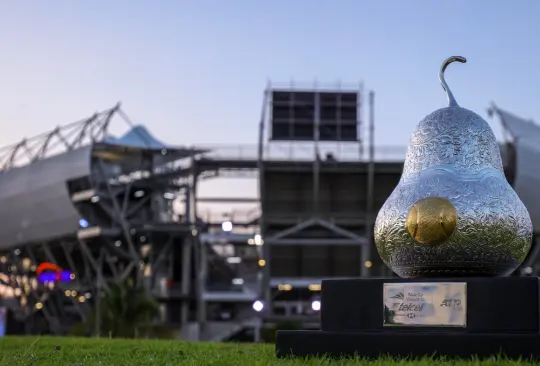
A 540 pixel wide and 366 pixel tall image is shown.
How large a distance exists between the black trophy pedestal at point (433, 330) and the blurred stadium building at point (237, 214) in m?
43.7

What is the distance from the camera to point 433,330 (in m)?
11.0

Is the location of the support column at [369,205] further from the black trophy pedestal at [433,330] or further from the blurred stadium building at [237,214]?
the black trophy pedestal at [433,330]

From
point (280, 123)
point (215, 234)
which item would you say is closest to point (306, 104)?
point (280, 123)

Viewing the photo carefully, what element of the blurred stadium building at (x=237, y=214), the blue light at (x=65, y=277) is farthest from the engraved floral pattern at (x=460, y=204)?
the blue light at (x=65, y=277)

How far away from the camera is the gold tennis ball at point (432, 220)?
1112 centimetres

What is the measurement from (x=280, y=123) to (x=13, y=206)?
2620 cm

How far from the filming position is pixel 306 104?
58219mm

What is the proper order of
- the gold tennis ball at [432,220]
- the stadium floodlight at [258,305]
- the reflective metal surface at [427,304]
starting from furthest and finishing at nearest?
the stadium floodlight at [258,305] < the gold tennis ball at [432,220] < the reflective metal surface at [427,304]

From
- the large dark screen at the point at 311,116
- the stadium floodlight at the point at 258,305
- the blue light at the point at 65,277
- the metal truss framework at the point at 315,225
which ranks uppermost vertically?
the large dark screen at the point at 311,116

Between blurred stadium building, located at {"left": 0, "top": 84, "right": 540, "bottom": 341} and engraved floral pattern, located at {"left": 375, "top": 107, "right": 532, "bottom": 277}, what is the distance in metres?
43.8

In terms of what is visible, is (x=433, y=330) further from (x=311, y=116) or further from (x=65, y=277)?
(x=65, y=277)

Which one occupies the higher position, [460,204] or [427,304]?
[460,204]

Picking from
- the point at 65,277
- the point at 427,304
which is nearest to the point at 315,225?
the point at 65,277

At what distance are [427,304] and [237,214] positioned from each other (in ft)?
164
